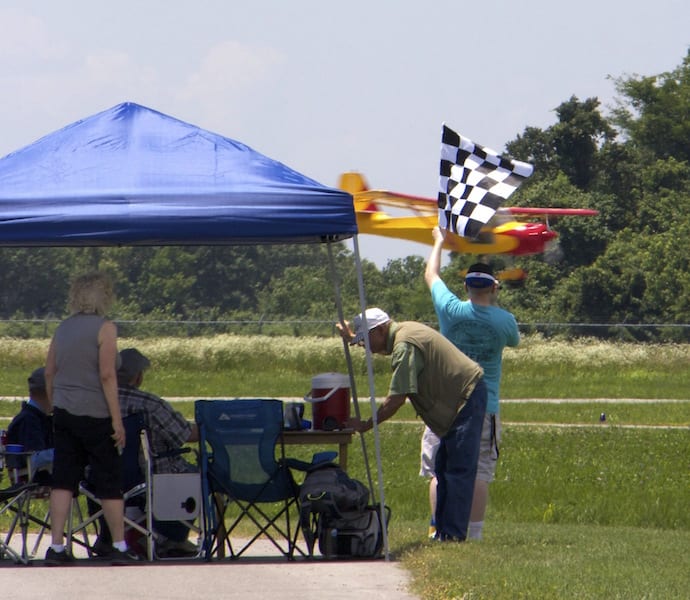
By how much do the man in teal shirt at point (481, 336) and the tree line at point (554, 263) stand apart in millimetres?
24148

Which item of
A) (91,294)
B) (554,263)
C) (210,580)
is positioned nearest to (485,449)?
(210,580)

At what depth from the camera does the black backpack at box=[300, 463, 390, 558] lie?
27.5 ft

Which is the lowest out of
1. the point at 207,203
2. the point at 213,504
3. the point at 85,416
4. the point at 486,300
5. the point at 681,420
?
the point at 681,420

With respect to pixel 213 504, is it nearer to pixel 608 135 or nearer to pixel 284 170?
pixel 284 170

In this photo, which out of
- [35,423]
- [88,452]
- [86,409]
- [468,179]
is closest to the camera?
[86,409]

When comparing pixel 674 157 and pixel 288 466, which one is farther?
pixel 674 157

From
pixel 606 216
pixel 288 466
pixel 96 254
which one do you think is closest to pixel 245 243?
pixel 288 466

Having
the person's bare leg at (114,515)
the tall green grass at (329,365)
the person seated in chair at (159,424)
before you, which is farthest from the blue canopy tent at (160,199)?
the tall green grass at (329,365)

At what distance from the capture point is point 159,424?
8438 mm

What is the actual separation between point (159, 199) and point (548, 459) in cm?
818

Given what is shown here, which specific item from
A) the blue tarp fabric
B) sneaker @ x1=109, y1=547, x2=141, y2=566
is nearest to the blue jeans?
the blue tarp fabric

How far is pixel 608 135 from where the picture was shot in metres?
66.9

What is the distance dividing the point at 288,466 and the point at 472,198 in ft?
7.05

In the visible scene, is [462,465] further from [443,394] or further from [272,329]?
[272,329]
